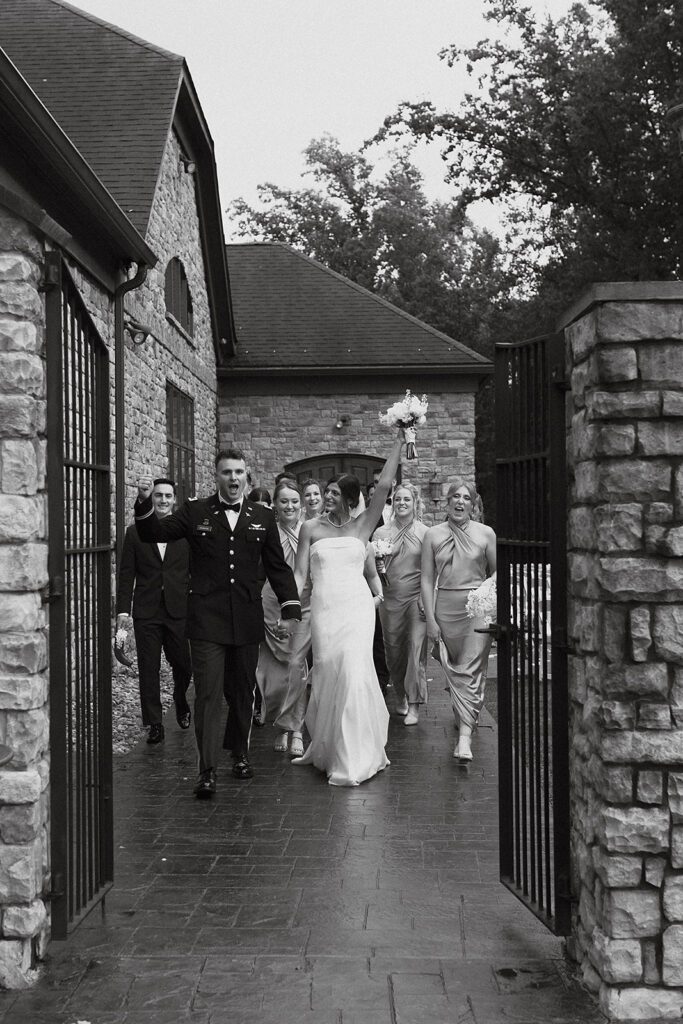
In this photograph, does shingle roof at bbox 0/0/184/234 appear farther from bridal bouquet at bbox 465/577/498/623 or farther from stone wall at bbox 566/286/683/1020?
stone wall at bbox 566/286/683/1020

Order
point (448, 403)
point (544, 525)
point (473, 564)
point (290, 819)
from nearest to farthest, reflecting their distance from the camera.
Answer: point (544, 525)
point (290, 819)
point (473, 564)
point (448, 403)

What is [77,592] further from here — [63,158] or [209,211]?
[209,211]

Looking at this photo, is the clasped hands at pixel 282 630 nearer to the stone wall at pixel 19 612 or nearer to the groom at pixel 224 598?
the groom at pixel 224 598

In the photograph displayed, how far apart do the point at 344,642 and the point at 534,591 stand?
3293 millimetres

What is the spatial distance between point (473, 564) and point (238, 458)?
2306 millimetres

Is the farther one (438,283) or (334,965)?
(438,283)

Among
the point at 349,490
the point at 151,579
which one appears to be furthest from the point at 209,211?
the point at 349,490

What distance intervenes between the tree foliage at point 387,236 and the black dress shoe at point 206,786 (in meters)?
37.5

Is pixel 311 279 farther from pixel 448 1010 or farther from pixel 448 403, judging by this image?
pixel 448 1010

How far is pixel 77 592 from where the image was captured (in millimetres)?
5020

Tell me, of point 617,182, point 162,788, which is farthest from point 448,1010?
point 617,182

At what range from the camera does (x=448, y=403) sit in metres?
22.4

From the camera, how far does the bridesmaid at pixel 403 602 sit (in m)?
10.4

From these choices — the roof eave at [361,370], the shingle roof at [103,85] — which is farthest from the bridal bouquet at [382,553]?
the roof eave at [361,370]
